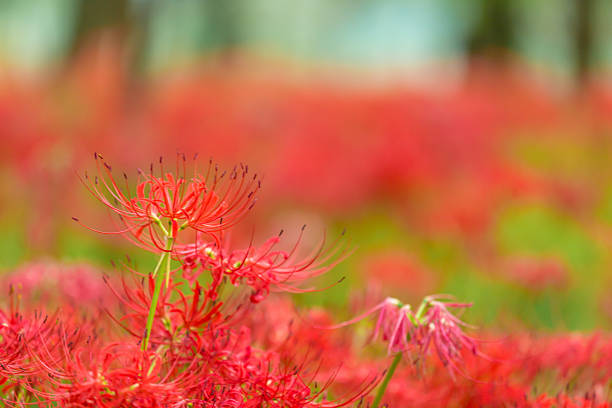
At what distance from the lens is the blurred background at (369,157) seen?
465 cm

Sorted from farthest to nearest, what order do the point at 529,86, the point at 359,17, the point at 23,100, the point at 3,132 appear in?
the point at 359,17
the point at 529,86
the point at 23,100
the point at 3,132

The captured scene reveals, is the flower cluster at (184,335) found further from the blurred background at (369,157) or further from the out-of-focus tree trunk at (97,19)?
the out-of-focus tree trunk at (97,19)

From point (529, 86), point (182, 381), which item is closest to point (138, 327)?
point (182, 381)

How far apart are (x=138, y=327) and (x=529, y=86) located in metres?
12.9

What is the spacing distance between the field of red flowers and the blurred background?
30mm

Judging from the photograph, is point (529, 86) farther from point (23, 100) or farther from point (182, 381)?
point (182, 381)

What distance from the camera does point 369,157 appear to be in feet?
22.7

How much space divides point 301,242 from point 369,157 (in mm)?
2291

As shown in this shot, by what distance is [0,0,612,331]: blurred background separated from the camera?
4648mm

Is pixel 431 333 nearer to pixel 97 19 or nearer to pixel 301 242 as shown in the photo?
pixel 301 242

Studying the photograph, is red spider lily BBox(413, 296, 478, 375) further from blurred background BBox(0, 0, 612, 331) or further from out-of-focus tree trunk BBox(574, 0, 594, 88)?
out-of-focus tree trunk BBox(574, 0, 594, 88)

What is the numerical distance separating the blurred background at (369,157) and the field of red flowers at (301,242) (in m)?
0.03

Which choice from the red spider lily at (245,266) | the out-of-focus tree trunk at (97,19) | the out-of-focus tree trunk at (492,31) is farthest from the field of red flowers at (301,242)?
the out-of-focus tree trunk at (492,31)

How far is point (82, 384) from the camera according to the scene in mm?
1349
